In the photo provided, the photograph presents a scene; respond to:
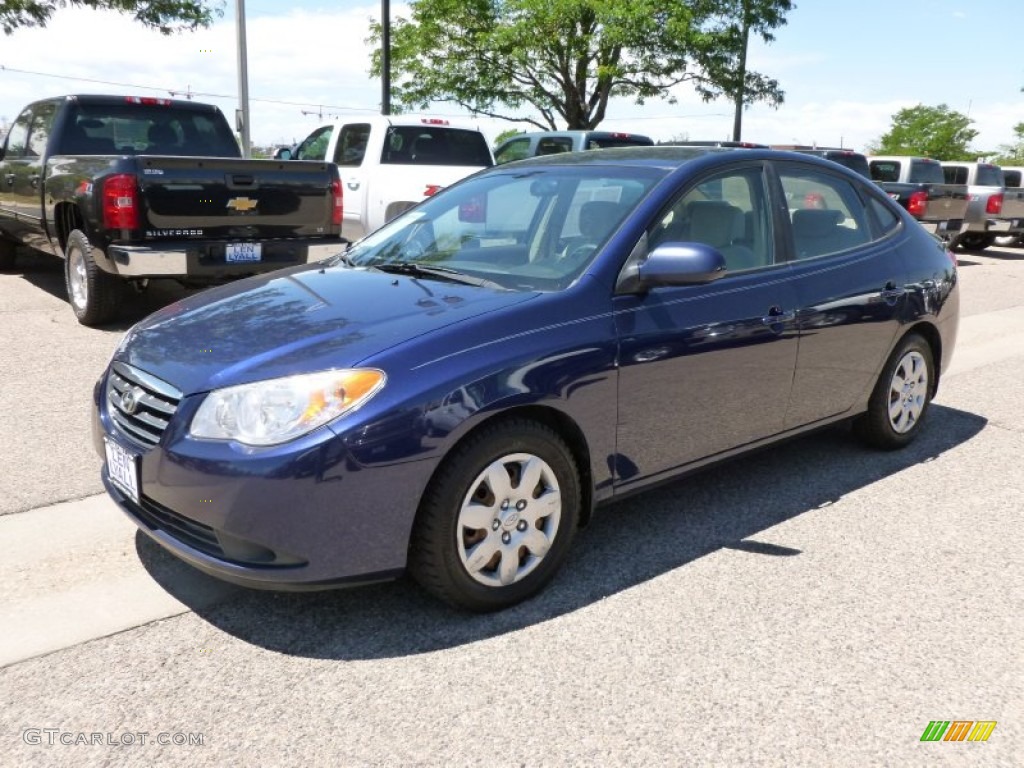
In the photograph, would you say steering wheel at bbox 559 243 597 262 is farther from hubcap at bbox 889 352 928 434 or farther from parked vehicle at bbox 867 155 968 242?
parked vehicle at bbox 867 155 968 242

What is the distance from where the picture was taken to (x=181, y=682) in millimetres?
2691

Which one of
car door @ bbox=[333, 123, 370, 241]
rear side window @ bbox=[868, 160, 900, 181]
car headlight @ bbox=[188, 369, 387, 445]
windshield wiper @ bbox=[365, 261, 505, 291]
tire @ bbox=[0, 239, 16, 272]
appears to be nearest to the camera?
car headlight @ bbox=[188, 369, 387, 445]

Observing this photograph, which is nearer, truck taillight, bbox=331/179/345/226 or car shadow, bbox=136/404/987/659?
car shadow, bbox=136/404/987/659

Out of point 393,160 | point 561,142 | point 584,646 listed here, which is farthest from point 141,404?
point 561,142

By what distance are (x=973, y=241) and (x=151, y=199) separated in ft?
56.7

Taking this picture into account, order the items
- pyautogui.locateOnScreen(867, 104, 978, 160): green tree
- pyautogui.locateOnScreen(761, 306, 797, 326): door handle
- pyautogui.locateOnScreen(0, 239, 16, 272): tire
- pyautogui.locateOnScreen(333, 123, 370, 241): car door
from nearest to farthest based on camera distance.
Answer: pyautogui.locateOnScreen(761, 306, 797, 326): door handle → pyautogui.locateOnScreen(0, 239, 16, 272): tire → pyautogui.locateOnScreen(333, 123, 370, 241): car door → pyautogui.locateOnScreen(867, 104, 978, 160): green tree

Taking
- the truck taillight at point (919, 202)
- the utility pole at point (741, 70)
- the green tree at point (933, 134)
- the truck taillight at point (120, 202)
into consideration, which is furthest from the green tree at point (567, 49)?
the green tree at point (933, 134)

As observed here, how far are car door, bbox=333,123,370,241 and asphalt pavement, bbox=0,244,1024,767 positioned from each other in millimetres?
7003

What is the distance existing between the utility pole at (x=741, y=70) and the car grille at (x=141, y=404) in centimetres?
2296

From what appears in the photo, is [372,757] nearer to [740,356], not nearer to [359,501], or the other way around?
[359,501]

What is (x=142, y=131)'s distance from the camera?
8430 millimetres

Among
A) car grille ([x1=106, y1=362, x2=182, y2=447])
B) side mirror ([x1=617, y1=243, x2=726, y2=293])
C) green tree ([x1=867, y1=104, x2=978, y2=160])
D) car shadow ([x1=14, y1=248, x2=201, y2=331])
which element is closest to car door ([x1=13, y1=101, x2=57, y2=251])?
car shadow ([x1=14, y1=248, x2=201, y2=331])

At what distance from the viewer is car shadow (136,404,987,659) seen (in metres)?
2.99

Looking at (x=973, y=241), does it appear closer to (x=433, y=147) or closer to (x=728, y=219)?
(x=433, y=147)
